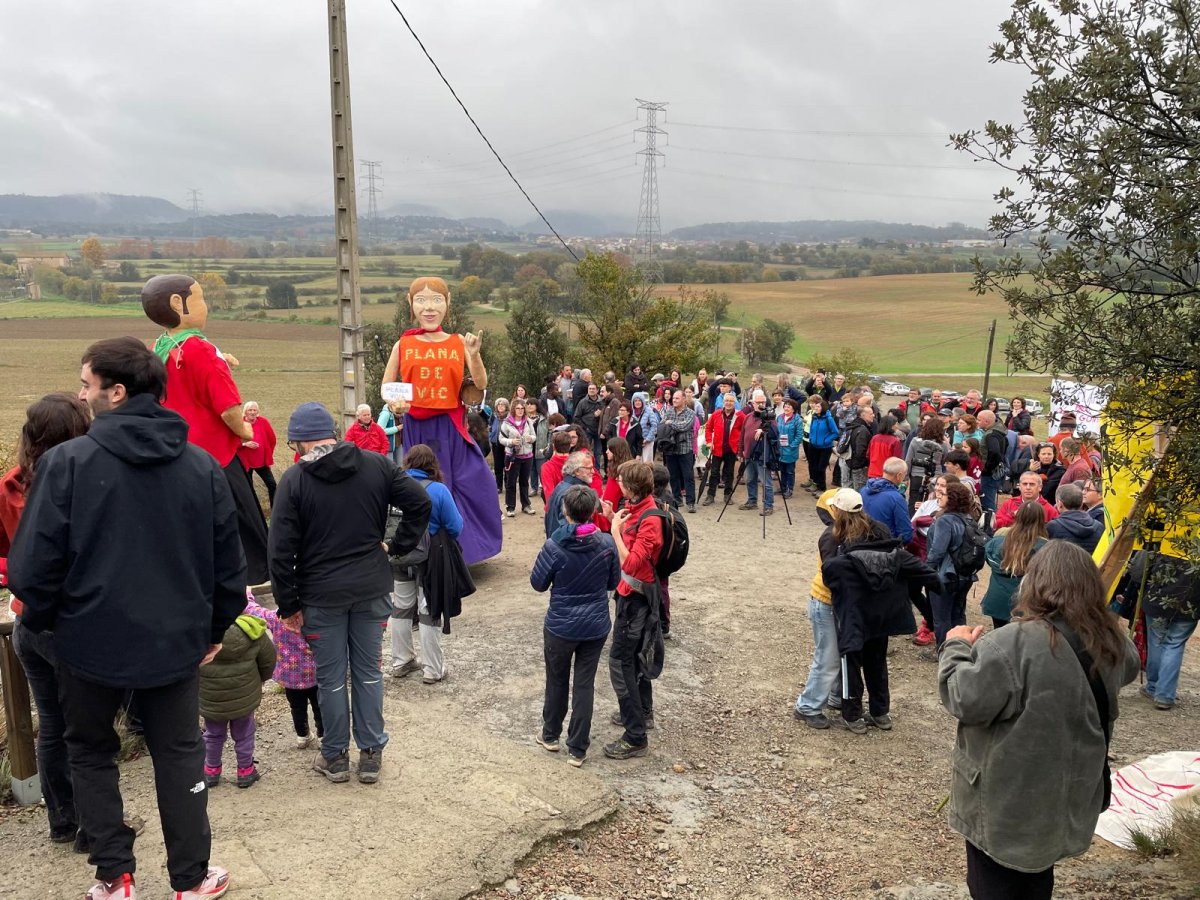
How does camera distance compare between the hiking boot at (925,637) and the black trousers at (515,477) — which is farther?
the black trousers at (515,477)

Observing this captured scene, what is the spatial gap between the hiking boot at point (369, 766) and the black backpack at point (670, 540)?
2003 mm

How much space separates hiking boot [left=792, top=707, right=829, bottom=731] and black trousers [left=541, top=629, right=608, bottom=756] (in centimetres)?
166

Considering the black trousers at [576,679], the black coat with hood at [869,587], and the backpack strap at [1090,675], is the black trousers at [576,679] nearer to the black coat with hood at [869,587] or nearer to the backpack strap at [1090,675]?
the black coat with hood at [869,587]

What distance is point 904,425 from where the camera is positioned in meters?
12.9

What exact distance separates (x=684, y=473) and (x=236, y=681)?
8.99 metres

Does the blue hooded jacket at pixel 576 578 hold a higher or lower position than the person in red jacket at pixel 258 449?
lower

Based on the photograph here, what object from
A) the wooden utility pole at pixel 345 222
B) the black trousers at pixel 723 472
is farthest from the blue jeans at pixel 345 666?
the black trousers at pixel 723 472

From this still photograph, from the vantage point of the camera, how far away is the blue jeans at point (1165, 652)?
6605mm

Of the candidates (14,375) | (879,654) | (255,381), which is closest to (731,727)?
(879,654)

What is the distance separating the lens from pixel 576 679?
5.52 metres

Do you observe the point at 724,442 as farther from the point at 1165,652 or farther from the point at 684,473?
the point at 1165,652

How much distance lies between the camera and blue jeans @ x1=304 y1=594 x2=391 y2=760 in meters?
4.65

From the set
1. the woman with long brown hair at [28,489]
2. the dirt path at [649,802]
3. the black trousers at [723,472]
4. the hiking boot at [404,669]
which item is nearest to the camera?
the woman with long brown hair at [28,489]

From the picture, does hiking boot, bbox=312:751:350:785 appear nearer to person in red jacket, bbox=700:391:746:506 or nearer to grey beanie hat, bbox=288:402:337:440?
grey beanie hat, bbox=288:402:337:440
